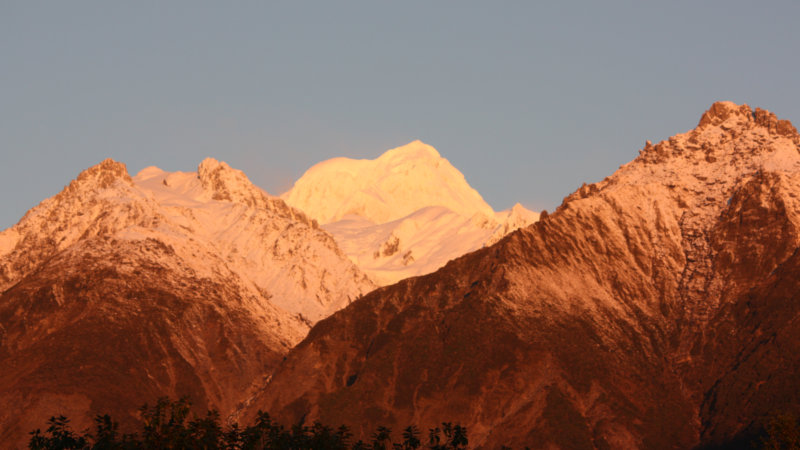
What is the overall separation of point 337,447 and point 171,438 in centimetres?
2408

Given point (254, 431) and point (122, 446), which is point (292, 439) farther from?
point (122, 446)

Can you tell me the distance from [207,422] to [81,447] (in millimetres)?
14956

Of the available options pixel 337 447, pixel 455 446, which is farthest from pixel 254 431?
pixel 455 446

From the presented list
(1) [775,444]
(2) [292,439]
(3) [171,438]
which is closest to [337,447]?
(2) [292,439]

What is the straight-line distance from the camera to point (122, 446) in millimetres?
170250

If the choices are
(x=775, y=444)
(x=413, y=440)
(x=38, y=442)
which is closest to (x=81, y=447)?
(x=38, y=442)

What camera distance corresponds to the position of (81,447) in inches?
6939

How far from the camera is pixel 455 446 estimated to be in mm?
179875

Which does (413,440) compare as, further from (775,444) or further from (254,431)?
(775,444)

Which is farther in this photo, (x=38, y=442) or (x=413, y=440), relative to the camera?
(x=413, y=440)

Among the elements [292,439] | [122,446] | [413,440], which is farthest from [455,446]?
[122,446]

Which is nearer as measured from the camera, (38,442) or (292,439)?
(38,442)

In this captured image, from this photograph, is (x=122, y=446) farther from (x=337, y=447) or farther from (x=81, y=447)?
(x=337, y=447)

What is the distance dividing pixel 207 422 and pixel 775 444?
67.3 meters
